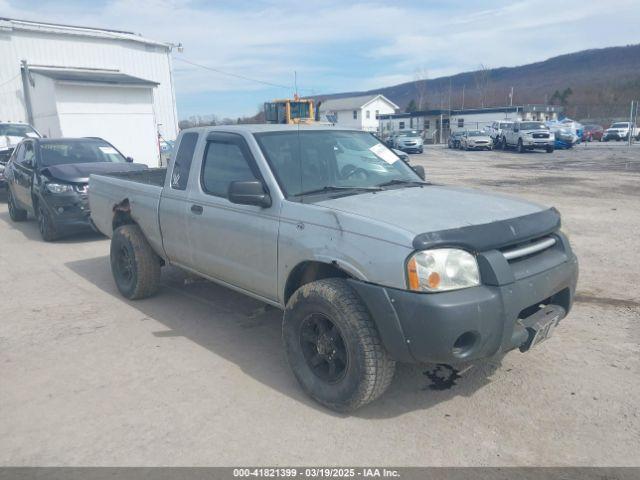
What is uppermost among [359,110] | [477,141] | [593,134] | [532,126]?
[359,110]

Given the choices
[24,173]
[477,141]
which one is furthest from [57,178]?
[477,141]

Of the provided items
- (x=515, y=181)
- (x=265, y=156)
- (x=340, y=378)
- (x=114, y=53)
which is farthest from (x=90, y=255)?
(x=114, y=53)

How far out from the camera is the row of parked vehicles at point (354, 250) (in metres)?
2.99

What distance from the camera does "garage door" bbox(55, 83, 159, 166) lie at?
20.1m

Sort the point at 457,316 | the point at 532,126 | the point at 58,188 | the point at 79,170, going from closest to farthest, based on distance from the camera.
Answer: the point at 457,316 < the point at 58,188 < the point at 79,170 < the point at 532,126

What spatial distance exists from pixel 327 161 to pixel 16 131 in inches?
576

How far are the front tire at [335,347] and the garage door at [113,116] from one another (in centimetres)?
1940

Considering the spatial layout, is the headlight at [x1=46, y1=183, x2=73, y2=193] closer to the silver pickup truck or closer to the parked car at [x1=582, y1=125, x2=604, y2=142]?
the silver pickup truck

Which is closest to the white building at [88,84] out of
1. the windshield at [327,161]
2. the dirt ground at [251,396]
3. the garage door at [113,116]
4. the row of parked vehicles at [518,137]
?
the garage door at [113,116]

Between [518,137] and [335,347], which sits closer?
[335,347]

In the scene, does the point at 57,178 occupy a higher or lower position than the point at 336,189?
lower

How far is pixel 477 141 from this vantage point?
36.4 metres

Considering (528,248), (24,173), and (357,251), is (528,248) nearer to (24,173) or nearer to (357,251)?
(357,251)

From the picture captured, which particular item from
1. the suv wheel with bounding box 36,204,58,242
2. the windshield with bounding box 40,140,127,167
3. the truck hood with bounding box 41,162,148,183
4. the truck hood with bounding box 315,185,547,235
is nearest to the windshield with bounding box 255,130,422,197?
the truck hood with bounding box 315,185,547,235
